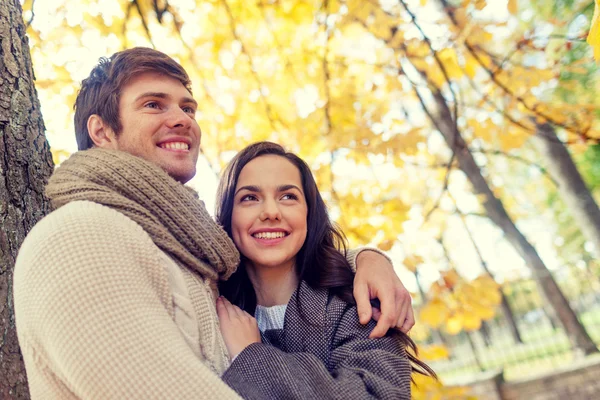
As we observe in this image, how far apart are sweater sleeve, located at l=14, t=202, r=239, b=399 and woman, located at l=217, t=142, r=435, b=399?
0.26 m

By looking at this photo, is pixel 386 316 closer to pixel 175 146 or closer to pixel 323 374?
pixel 323 374

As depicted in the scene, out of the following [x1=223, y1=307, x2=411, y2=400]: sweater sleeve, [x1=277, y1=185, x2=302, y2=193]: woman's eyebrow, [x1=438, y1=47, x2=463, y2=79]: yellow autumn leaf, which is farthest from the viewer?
[x1=438, y1=47, x2=463, y2=79]: yellow autumn leaf

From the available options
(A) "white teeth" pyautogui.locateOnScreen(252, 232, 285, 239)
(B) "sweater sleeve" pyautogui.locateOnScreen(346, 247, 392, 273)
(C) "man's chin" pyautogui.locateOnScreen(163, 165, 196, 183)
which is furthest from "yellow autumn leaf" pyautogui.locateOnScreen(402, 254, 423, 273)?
(C) "man's chin" pyautogui.locateOnScreen(163, 165, 196, 183)

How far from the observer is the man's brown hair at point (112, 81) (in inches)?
68.5

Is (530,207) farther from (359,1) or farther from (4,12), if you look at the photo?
(4,12)

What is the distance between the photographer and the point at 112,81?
1.76 metres

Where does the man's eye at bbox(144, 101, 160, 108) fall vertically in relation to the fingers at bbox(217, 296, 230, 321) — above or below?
above

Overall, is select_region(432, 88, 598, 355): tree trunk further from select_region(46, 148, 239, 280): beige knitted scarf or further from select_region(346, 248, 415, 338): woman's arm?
select_region(46, 148, 239, 280): beige knitted scarf

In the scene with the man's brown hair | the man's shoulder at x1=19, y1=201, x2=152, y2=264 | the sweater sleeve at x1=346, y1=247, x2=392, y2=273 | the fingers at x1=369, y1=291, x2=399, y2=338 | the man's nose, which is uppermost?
the man's brown hair

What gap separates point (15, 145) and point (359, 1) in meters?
2.40

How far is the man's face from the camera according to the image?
170 centimetres

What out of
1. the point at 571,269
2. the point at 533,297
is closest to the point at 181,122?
the point at 571,269

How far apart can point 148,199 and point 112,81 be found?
1.80 feet

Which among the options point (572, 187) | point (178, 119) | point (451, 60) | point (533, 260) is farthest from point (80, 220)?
point (533, 260)
